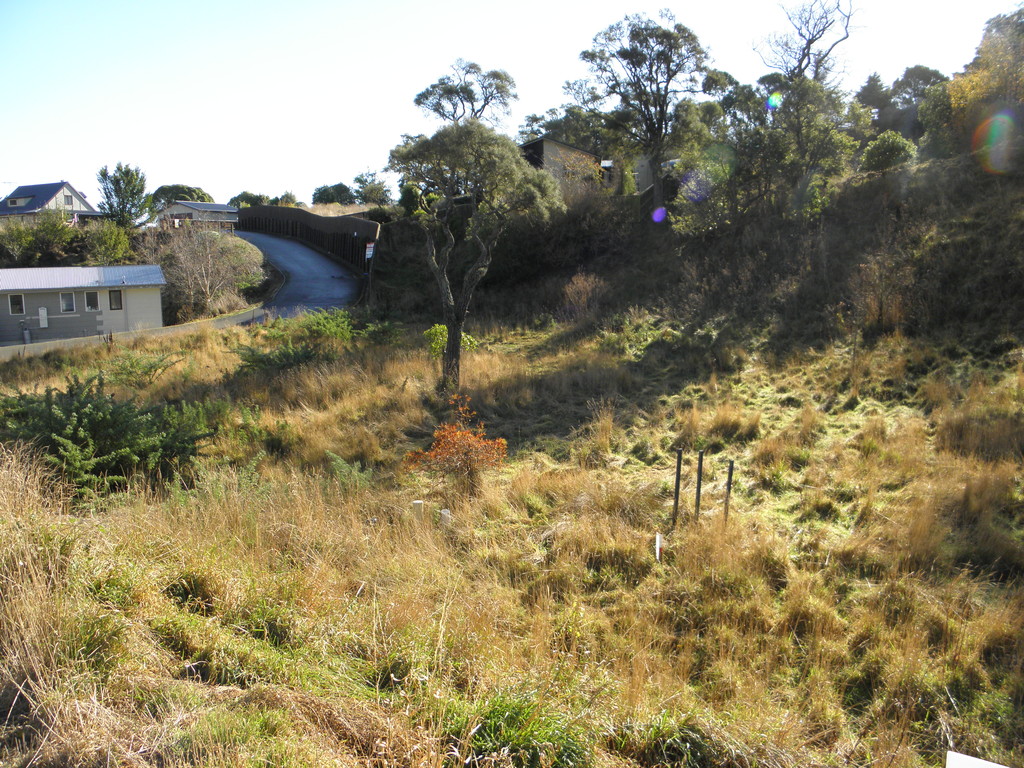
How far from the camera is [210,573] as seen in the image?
420cm

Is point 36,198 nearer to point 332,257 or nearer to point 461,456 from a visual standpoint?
point 332,257

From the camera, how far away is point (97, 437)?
7891mm

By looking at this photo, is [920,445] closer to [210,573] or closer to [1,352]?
[210,573]

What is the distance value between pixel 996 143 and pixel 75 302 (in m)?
37.1

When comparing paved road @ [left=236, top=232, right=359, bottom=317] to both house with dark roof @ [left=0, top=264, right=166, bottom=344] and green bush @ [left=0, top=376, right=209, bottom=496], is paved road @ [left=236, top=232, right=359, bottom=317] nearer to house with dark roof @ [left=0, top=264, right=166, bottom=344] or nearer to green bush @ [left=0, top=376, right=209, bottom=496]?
house with dark roof @ [left=0, top=264, right=166, bottom=344]

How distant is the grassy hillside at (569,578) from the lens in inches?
121

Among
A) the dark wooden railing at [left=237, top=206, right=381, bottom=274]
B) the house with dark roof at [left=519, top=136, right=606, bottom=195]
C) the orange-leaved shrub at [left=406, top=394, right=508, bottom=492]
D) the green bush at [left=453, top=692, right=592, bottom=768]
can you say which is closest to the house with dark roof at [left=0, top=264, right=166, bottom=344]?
the dark wooden railing at [left=237, top=206, right=381, bottom=274]

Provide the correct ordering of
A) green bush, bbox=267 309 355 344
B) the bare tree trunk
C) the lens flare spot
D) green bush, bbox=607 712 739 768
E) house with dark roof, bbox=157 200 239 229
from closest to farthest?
1. green bush, bbox=607 712 739 768
2. the bare tree trunk
3. the lens flare spot
4. green bush, bbox=267 309 355 344
5. house with dark roof, bbox=157 200 239 229

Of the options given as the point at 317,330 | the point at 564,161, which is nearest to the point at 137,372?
the point at 317,330

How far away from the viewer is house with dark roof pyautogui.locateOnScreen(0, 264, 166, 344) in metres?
30.2

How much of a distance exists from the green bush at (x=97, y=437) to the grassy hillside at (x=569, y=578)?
1.60 feet

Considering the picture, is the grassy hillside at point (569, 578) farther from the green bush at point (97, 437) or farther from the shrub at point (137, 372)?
the shrub at point (137, 372)

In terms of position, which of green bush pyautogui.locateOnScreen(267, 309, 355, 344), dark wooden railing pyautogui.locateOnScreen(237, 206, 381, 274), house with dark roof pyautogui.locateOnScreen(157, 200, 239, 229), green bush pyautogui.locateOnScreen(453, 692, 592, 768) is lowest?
green bush pyautogui.locateOnScreen(453, 692, 592, 768)

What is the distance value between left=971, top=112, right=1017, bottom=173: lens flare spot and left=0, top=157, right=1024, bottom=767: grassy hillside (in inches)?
217
